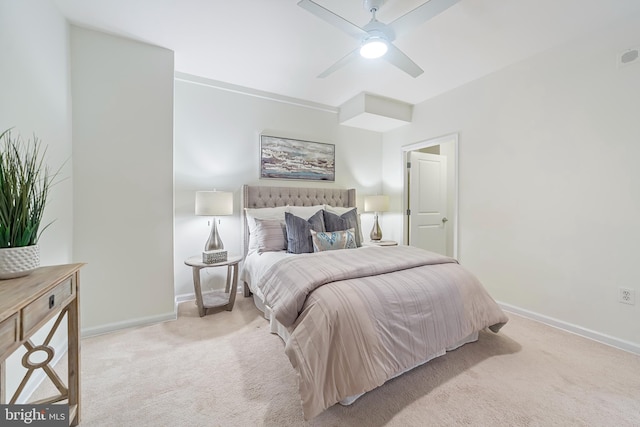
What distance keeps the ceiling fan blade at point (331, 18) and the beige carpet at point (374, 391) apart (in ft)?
7.90

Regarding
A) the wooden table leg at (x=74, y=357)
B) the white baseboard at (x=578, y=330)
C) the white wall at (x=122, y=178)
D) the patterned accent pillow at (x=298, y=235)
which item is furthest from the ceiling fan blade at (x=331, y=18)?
the white baseboard at (x=578, y=330)

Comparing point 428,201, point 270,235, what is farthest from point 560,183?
point 270,235

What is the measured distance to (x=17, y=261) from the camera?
1.10 metres

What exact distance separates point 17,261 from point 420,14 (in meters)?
2.56

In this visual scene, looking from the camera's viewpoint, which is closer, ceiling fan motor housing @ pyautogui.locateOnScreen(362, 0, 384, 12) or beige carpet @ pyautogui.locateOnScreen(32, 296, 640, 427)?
beige carpet @ pyautogui.locateOnScreen(32, 296, 640, 427)

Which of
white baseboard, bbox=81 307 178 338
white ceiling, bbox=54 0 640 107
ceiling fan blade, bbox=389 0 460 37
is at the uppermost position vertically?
white ceiling, bbox=54 0 640 107

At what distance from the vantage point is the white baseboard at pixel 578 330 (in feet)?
6.68

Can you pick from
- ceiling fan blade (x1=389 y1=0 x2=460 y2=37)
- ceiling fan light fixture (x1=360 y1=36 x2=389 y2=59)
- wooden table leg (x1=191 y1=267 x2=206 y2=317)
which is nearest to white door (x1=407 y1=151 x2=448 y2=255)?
ceiling fan light fixture (x1=360 y1=36 x2=389 y2=59)

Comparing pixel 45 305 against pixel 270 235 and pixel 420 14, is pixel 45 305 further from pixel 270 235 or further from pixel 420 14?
pixel 420 14

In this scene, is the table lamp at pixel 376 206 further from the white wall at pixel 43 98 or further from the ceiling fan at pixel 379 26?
the white wall at pixel 43 98

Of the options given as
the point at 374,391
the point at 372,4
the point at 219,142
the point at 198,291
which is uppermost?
the point at 372,4

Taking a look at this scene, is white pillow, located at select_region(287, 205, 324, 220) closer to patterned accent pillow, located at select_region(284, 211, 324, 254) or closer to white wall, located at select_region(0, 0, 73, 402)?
patterned accent pillow, located at select_region(284, 211, 324, 254)

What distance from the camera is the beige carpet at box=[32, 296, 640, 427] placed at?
1376 millimetres

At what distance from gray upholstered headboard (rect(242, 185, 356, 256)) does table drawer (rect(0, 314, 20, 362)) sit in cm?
236
